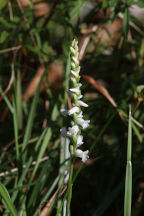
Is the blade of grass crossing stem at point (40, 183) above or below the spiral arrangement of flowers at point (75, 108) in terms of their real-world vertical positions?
below

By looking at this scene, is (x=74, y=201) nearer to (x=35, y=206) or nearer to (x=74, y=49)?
(x=35, y=206)

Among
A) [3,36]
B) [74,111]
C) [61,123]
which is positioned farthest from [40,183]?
[3,36]

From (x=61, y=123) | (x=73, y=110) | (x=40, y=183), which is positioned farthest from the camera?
(x=61, y=123)

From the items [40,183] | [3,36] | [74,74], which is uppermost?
[3,36]

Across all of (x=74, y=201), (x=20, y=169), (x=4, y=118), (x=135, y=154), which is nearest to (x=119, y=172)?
(x=135, y=154)

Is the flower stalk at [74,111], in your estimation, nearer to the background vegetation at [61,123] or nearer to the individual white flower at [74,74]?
the individual white flower at [74,74]

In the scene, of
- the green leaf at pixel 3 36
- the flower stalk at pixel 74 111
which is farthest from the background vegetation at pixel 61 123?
the flower stalk at pixel 74 111

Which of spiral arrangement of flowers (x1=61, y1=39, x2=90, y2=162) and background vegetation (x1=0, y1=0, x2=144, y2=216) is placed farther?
background vegetation (x1=0, y1=0, x2=144, y2=216)

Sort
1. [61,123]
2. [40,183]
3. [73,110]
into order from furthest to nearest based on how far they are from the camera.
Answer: [61,123], [40,183], [73,110]

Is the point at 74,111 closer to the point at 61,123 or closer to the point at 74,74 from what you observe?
the point at 74,74

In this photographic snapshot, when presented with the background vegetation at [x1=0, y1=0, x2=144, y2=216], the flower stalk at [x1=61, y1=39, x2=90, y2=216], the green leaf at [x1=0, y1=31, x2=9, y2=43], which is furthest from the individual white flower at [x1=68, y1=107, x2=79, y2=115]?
the green leaf at [x1=0, y1=31, x2=9, y2=43]

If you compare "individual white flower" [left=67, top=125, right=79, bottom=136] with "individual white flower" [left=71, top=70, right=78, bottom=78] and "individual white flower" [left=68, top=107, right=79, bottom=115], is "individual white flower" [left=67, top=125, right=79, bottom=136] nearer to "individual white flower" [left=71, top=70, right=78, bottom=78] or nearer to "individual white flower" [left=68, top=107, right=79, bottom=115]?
"individual white flower" [left=68, top=107, right=79, bottom=115]
